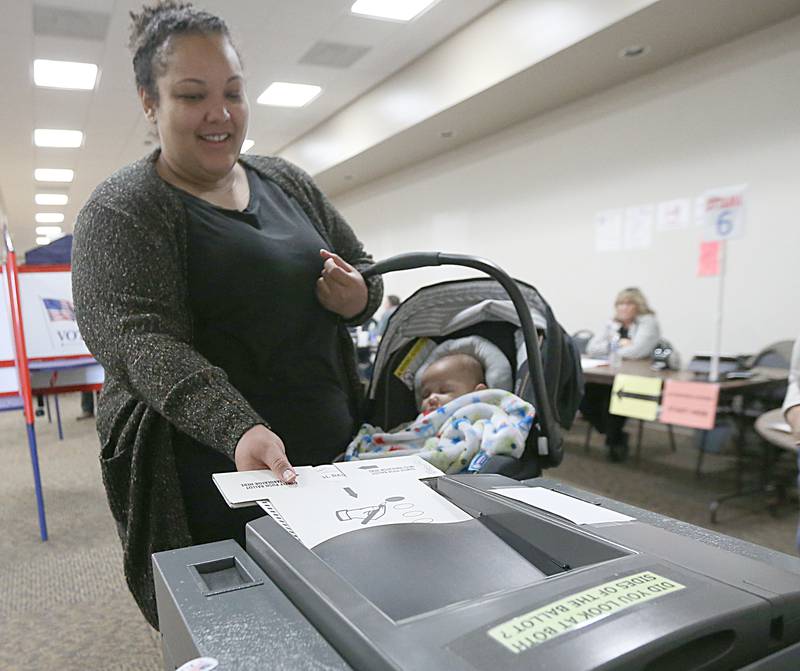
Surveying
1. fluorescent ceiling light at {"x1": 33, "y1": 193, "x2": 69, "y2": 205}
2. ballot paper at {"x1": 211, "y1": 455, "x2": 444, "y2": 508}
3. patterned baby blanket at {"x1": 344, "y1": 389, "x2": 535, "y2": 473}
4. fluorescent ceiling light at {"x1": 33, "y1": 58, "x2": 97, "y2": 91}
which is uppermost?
fluorescent ceiling light at {"x1": 33, "y1": 58, "x2": 97, "y2": 91}

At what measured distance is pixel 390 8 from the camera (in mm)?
4656

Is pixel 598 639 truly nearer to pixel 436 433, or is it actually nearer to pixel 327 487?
pixel 327 487

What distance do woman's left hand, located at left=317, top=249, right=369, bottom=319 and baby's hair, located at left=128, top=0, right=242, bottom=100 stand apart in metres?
0.35

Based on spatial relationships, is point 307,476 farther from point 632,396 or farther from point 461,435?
point 632,396

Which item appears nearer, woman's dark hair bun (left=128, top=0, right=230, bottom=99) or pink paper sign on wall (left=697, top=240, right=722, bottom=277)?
woman's dark hair bun (left=128, top=0, right=230, bottom=99)

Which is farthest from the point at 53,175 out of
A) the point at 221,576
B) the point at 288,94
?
the point at 221,576

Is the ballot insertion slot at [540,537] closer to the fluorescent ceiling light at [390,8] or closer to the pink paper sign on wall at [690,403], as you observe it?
the pink paper sign on wall at [690,403]

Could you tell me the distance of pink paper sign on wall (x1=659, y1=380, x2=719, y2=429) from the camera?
8.33 feet

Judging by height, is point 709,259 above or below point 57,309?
above

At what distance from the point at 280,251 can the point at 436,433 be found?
467mm

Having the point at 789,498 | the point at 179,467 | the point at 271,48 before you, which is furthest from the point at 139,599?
the point at 271,48

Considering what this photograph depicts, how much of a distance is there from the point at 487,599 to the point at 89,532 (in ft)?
9.49

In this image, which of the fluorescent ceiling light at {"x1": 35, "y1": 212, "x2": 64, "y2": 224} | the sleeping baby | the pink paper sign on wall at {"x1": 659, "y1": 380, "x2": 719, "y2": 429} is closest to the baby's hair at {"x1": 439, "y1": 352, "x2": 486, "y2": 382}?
the sleeping baby

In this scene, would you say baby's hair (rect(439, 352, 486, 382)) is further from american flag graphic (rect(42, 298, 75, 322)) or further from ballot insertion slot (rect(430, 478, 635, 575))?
american flag graphic (rect(42, 298, 75, 322))
